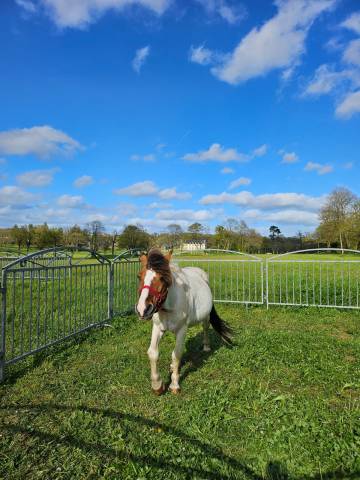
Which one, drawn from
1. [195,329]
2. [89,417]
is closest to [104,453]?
[89,417]

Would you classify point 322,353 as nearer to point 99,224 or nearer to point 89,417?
point 89,417

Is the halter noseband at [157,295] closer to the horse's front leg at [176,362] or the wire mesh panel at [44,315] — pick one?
the horse's front leg at [176,362]

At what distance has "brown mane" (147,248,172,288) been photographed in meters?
3.55

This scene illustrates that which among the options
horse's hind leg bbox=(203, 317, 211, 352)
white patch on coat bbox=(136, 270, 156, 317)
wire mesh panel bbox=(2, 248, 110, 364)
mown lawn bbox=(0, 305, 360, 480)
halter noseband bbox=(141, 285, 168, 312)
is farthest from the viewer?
horse's hind leg bbox=(203, 317, 211, 352)

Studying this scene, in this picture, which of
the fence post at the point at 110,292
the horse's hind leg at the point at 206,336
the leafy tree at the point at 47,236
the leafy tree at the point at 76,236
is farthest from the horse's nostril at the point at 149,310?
the leafy tree at the point at 47,236

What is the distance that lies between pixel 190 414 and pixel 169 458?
73 cm

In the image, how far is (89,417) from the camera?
10.6 feet

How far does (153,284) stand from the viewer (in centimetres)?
343

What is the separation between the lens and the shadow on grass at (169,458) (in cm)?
244

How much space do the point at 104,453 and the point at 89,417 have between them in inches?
22.9

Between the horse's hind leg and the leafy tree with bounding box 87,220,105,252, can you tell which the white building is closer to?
the horse's hind leg

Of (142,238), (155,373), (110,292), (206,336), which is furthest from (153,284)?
(142,238)

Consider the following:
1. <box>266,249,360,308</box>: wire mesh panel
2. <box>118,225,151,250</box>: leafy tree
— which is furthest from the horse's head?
<box>118,225,151,250</box>: leafy tree

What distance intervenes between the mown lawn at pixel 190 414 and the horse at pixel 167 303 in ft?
1.33
